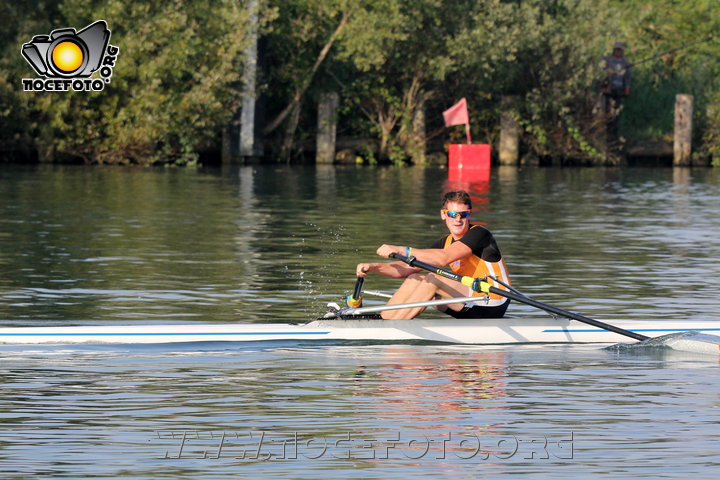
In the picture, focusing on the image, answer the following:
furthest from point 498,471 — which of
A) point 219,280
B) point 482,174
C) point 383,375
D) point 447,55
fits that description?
point 447,55

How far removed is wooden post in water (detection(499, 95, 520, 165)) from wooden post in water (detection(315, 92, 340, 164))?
5524 millimetres

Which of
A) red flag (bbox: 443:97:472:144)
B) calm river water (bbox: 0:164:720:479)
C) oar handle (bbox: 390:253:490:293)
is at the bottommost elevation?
calm river water (bbox: 0:164:720:479)

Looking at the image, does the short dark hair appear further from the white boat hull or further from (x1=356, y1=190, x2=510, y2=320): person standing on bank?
the white boat hull

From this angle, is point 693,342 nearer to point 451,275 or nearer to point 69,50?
point 451,275

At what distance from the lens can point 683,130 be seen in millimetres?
49312

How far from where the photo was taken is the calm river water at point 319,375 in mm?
8461

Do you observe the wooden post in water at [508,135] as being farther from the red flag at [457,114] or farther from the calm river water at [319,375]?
the calm river water at [319,375]

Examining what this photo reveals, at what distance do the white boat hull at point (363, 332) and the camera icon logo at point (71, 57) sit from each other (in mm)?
30800

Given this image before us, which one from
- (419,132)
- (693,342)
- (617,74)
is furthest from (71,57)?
(693,342)

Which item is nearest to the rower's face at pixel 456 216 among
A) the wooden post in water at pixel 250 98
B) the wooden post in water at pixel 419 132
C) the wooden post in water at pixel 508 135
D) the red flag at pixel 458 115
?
the wooden post in water at pixel 250 98

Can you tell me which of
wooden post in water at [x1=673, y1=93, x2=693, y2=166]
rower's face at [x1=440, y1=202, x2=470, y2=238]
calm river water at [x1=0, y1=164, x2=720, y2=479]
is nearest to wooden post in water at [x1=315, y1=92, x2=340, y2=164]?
wooden post in water at [x1=673, y1=93, x2=693, y2=166]

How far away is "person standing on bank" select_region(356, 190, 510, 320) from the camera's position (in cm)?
1309

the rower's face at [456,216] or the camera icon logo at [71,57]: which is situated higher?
the camera icon logo at [71,57]

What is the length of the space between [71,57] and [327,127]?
8.15 metres
